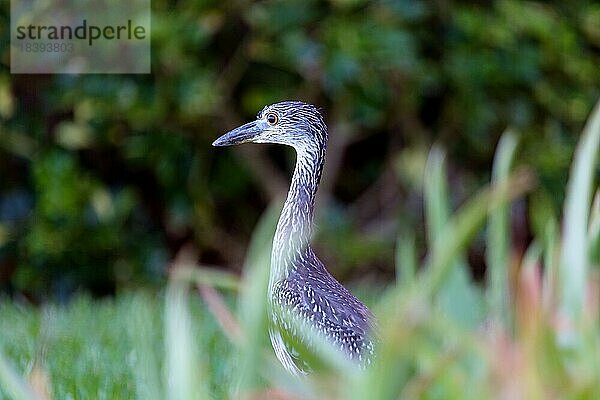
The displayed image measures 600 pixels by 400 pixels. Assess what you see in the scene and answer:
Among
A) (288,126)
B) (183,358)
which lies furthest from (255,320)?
(288,126)

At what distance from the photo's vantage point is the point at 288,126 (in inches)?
141

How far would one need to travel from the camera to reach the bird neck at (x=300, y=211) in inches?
135

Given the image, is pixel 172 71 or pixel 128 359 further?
pixel 172 71

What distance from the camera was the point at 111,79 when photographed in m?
7.00

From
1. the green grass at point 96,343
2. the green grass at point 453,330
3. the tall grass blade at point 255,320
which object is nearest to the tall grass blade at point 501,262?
the green grass at point 453,330

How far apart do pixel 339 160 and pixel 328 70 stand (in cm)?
120

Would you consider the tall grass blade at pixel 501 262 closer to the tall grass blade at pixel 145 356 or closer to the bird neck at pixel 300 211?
the tall grass blade at pixel 145 356

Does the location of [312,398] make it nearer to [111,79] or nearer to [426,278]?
[426,278]

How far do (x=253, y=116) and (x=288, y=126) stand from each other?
3.95m

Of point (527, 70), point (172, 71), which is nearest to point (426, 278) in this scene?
point (172, 71)
